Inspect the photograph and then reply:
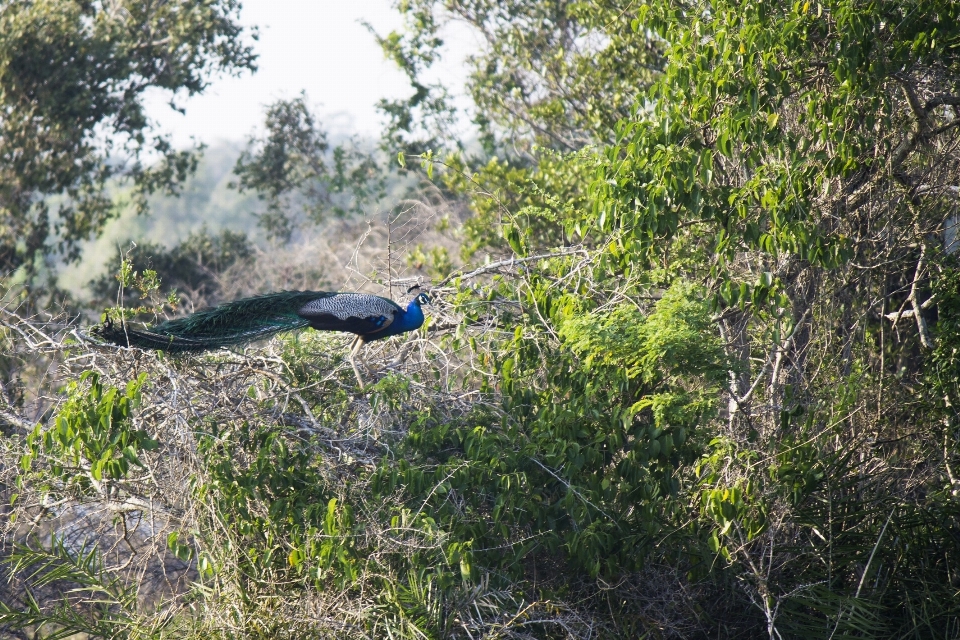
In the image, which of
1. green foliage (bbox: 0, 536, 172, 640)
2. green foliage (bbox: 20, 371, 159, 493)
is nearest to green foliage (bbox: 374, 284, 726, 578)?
green foliage (bbox: 20, 371, 159, 493)

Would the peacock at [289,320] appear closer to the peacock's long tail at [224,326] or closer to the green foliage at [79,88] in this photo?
the peacock's long tail at [224,326]

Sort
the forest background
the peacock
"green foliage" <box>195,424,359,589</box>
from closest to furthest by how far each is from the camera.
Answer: "green foliage" <box>195,424,359,589</box>
the forest background
the peacock

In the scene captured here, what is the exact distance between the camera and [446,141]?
1227cm

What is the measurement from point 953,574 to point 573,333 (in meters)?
2.40

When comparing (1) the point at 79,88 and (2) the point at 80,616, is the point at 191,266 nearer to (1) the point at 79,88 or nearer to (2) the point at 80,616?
(1) the point at 79,88

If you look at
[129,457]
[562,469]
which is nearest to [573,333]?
[562,469]

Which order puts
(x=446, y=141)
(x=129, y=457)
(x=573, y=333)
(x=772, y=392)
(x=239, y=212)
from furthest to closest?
1. (x=239, y=212)
2. (x=446, y=141)
3. (x=772, y=392)
4. (x=573, y=333)
5. (x=129, y=457)

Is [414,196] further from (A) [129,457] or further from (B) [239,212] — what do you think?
(B) [239,212]

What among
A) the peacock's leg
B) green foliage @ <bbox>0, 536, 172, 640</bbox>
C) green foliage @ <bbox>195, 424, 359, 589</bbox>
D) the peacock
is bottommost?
green foliage @ <bbox>0, 536, 172, 640</bbox>

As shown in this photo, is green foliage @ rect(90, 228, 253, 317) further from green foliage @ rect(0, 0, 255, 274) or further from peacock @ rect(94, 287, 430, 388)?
peacock @ rect(94, 287, 430, 388)

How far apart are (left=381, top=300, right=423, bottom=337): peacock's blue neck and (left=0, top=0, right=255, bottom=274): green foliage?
274 inches

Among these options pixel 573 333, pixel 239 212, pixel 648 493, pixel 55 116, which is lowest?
pixel 239 212

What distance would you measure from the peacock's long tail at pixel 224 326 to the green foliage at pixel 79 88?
666cm

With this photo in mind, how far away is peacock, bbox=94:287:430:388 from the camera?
5.35m
